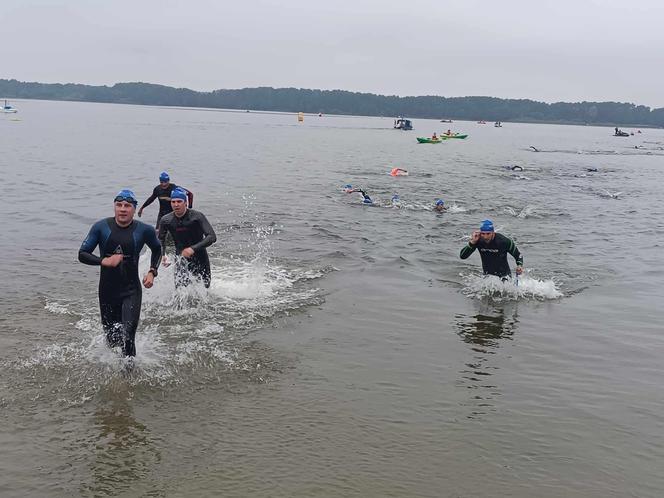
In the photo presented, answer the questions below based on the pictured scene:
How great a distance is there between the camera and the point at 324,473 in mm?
5574

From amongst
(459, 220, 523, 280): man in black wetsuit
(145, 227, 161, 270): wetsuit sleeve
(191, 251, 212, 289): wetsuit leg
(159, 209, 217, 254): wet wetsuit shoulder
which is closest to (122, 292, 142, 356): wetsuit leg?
(145, 227, 161, 270): wetsuit sleeve

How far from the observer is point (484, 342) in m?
9.21

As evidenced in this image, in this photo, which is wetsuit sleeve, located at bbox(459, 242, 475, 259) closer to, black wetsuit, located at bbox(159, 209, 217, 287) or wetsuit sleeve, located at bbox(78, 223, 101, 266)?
black wetsuit, located at bbox(159, 209, 217, 287)

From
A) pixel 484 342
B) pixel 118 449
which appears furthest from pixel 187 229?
pixel 484 342

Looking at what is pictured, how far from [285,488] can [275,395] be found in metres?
1.81

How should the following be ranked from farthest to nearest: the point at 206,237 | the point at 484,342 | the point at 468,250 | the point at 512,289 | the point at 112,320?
the point at 512,289 → the point at 468,250 → the point at 206,237 → the point at 484,342 → the point at 112,320

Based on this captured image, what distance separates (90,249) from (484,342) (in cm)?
556

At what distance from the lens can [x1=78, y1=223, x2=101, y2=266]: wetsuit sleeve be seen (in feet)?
22.1

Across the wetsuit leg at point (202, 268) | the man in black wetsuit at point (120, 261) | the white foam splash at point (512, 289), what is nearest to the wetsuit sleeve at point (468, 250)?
the white foam splash at point (512, 289)

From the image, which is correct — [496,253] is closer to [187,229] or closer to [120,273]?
[187,229]

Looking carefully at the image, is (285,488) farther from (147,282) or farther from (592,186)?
(592,186)

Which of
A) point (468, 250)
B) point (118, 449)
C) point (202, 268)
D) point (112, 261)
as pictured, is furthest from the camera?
point (468, 250)

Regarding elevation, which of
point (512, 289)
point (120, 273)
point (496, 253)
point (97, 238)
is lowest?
point (512, 289)

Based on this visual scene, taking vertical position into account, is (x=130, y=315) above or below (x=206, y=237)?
below
